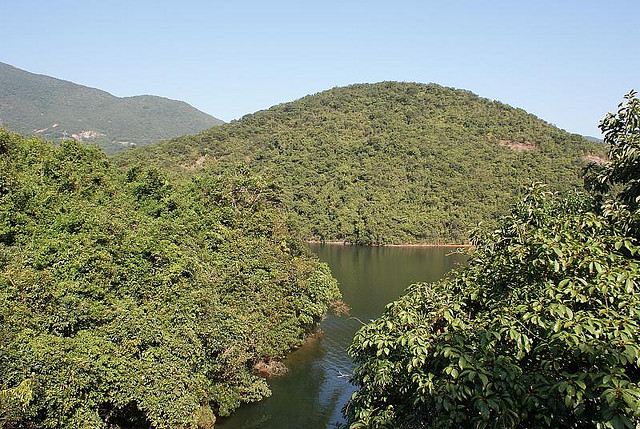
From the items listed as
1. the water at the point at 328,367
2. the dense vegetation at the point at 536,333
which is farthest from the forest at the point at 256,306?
the water at the point at 328,367

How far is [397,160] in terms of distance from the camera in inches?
3504

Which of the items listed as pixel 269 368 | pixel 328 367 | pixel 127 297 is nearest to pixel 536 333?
pixel 127 297

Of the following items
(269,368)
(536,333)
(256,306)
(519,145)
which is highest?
(519,145)

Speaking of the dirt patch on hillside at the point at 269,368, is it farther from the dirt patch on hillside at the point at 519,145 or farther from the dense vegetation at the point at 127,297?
the dirt patch on hillside at the point at 519,145

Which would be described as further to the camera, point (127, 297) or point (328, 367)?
point (328, 367)

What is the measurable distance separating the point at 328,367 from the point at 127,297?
12.5m

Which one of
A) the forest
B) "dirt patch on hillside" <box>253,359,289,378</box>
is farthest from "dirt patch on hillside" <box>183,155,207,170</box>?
"dirt patch on hillside" <box>253,359,289,378</box>

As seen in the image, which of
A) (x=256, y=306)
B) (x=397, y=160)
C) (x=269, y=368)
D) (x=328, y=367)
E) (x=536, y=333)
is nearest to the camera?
(x=536, y=333)

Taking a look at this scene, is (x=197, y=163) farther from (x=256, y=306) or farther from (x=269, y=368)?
(x=256, y=306)

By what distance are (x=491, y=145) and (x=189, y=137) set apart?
58.0 meters

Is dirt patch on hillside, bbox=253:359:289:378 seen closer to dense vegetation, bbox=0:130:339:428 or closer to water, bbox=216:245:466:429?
water, bbox=216:245:466:429

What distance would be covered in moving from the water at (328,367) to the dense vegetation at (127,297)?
103 centimetres

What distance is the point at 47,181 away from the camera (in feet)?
63.7

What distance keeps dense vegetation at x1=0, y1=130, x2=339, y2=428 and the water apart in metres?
1.03
